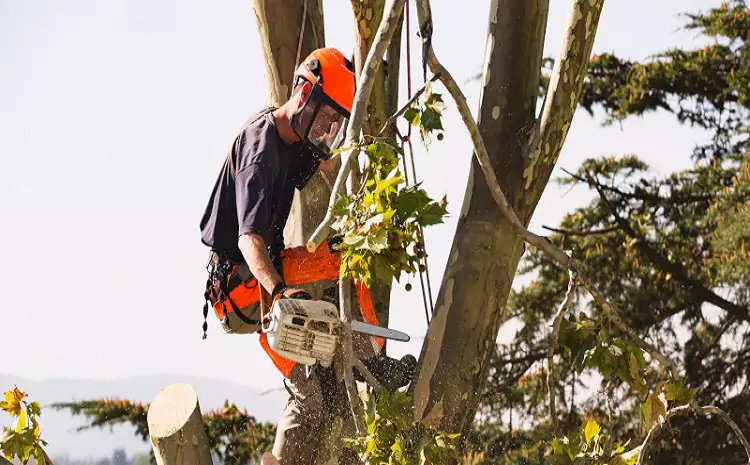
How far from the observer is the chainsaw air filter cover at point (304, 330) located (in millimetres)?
3115

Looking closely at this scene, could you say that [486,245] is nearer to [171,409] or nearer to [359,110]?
[359,110]

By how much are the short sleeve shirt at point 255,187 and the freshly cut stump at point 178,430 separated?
2.31 ft

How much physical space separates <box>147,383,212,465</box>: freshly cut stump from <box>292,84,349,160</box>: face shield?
1.14 metres

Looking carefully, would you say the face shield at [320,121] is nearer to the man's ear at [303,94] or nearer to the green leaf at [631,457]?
the man's ear at [303,94]

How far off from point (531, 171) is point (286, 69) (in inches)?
62.6

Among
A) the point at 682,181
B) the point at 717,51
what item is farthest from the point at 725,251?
the point at 717,51

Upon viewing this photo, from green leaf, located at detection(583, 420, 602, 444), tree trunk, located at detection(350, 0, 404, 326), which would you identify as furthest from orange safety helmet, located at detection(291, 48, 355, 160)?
green leaf, located at detection(583, 420, 602, 444)

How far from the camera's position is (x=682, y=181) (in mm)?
7383

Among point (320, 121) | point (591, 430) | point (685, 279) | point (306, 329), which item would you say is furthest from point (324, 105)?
point (685, 279)

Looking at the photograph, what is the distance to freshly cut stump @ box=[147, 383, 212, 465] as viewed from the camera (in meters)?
3.81

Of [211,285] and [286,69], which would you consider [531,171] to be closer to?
[211,285]

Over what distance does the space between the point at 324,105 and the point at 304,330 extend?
0.87 meters

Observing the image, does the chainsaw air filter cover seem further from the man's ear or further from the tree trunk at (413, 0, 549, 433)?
the man's ear

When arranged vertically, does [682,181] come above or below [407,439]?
above
